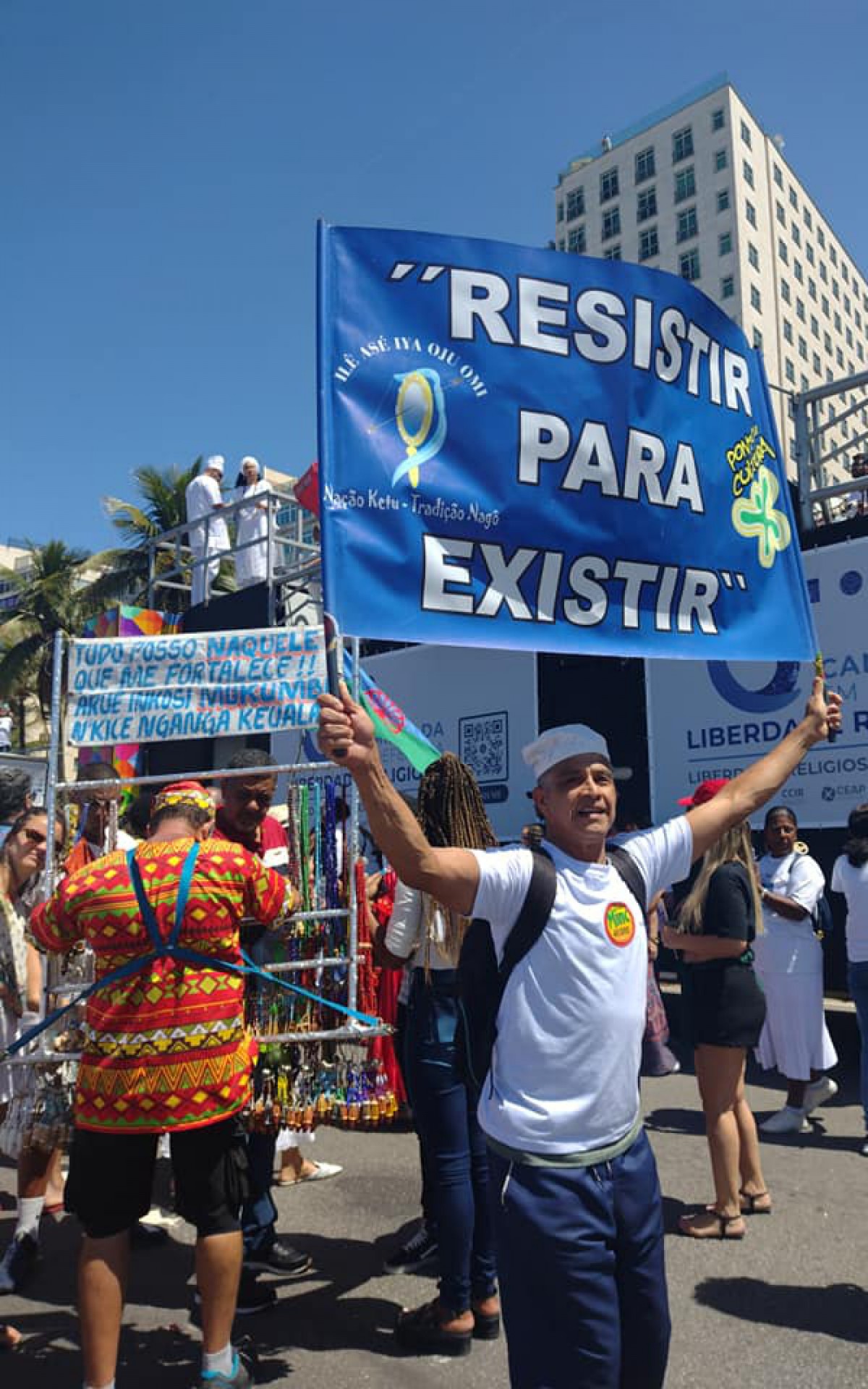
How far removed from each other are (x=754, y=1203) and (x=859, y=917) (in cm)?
186

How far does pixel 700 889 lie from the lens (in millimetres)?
4598

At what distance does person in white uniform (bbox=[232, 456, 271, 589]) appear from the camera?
13.0m

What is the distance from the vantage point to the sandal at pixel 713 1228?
441 centimetres

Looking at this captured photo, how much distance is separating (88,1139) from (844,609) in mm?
7298

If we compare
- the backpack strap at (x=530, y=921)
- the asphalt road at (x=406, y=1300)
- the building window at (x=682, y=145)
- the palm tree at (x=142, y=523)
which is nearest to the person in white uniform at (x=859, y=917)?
the asphalt road at (x=406, y=1300)

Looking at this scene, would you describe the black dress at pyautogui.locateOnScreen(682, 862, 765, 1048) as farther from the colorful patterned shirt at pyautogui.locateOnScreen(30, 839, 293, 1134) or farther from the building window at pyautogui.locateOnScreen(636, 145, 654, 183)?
the building window at pyautogui.locateOnScreen(636, 145, 654, 183)

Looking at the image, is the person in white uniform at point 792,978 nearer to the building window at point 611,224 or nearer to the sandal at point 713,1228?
the sandal at point 713,1228

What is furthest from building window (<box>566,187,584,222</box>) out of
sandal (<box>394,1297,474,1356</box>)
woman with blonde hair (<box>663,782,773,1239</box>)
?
sandal (<box>394,1297,474,1356</box>)

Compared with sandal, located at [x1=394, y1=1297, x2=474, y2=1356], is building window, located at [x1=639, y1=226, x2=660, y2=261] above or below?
above

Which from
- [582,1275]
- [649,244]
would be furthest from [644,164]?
[582,1275]

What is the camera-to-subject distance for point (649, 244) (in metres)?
63.2

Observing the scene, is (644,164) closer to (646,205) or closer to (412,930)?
(646,205)

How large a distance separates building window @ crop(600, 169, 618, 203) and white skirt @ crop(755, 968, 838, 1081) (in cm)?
6910

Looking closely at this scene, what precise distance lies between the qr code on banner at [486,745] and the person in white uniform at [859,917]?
4.84m
